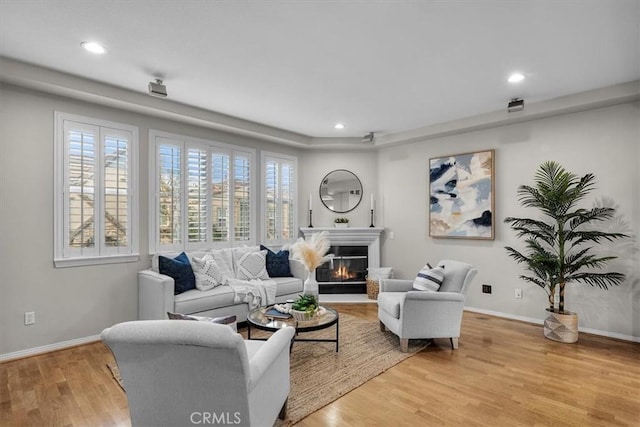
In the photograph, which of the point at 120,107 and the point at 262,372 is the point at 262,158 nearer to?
the point at 120,107

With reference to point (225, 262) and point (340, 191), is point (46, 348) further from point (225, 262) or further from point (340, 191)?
point (340, 191)

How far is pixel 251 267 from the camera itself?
4574 millimetres

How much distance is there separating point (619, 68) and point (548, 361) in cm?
278

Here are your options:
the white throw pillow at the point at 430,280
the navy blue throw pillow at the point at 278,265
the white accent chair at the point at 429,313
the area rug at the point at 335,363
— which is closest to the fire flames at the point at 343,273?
the navy blue throw pillow at the point at 278,265

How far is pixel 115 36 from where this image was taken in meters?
2.60

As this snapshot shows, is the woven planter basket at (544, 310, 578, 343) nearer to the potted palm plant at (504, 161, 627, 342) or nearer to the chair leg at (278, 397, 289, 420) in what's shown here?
the potted palm plant at (504, 161, 627, 342)

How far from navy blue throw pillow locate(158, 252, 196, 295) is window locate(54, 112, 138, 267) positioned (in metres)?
0.46

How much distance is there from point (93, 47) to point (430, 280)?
12.2ft

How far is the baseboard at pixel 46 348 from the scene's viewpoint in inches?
124

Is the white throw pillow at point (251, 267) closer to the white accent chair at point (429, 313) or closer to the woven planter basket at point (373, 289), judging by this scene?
the woven planter basket at point (373, 289)

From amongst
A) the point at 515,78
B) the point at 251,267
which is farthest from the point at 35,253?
the point at 515,78

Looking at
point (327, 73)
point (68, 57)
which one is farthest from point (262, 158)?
point (68, 57)

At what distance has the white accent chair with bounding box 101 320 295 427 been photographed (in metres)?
1.47

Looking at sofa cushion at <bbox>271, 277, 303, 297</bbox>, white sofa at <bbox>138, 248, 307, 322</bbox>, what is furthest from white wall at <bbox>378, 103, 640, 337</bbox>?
white sofa at <bbox>138, 248, 307, 322</bbox>
